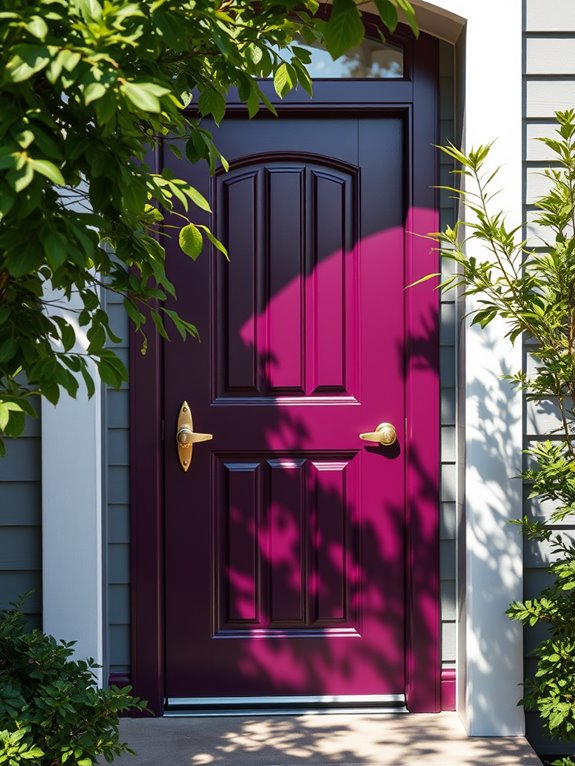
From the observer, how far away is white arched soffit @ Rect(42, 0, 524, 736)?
317 cm

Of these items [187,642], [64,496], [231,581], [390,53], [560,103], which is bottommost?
[187,642]

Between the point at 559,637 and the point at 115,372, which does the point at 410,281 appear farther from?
the point at 115,372

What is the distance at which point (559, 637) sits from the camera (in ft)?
9.91

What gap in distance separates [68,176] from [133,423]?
175 centimetres

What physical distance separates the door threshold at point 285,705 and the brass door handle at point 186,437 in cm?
88

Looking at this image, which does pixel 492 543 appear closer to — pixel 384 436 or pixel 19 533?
pixel 384 436

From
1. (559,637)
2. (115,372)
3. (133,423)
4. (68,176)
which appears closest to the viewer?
(68,176)

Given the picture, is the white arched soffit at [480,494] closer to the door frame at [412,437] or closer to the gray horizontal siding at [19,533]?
the gray horizontal siding at [19,533]

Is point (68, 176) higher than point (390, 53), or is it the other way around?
point (390, 53)

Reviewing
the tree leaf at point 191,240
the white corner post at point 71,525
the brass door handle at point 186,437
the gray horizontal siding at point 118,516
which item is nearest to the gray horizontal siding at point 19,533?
the white corner post at point 71,525

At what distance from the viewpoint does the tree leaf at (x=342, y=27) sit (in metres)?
1.50

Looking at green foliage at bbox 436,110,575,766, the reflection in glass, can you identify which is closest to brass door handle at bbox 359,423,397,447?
green foliage at bbox 436,110,575,766

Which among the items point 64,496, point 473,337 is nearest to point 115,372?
point 64,496

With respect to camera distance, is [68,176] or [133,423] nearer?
[68,176]
